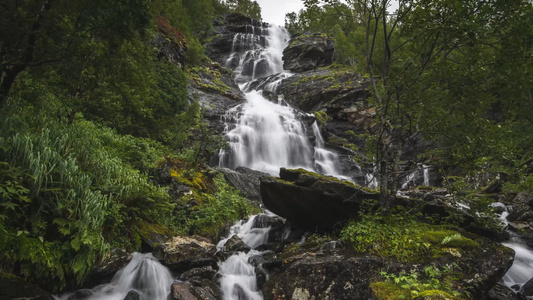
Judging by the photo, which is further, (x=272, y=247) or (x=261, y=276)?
(x=272, y=247)

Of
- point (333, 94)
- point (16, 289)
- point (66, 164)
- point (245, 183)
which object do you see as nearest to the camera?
point (16, 289)

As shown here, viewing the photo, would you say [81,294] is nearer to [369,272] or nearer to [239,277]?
[239,277]

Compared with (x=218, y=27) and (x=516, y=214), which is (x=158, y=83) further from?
(x=218, y=27)

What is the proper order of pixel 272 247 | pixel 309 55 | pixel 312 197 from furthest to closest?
pixel 309 55
pixel 272 247
pixel 312 197

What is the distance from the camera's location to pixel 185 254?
23.5 ft

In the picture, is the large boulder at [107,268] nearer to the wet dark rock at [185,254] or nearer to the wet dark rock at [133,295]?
the wet dark rock at [133,295]

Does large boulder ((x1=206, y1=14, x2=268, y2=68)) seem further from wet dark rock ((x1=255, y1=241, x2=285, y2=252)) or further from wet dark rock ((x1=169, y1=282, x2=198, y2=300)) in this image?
wet dark rock ((x1=169, y1=282, x2=198, y2=300))

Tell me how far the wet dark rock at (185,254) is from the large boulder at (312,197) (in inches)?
116

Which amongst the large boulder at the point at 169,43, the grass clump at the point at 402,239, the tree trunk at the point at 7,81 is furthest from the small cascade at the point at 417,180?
the tree trunk at the point at 7,81

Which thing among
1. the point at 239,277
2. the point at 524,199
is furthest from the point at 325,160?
the point at 239,277

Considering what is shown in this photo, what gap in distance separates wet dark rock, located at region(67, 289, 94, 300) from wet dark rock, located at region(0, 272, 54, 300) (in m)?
0.98

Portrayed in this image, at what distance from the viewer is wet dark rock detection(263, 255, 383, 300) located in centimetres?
578

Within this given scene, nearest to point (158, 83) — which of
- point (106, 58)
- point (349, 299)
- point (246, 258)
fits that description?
point (106, 58)

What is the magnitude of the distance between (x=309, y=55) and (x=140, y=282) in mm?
36880
